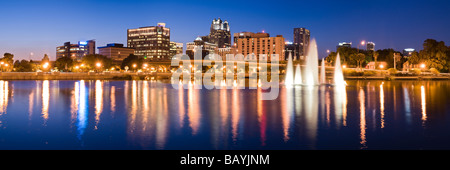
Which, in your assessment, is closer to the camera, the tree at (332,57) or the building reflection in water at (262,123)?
the building reflection in water at (262,123)

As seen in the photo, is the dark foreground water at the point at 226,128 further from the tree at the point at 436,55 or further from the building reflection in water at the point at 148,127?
the tree at the point at 436,55

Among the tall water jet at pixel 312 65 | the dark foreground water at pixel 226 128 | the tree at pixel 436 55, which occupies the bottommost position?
the dark foreground water at pixel 226 128

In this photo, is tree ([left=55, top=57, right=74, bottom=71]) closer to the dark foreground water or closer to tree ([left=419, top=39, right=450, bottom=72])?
tree ([left=419, top=39, right=450, bottom=72])

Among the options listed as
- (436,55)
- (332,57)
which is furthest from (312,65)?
(332,57)

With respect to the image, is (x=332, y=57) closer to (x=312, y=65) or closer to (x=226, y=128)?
(x=312, y=65)

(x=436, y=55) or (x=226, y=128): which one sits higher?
→ (x=436, y=55)

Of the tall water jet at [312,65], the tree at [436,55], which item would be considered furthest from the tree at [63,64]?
the tree at [436,55]

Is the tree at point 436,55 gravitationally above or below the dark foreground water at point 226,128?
above
